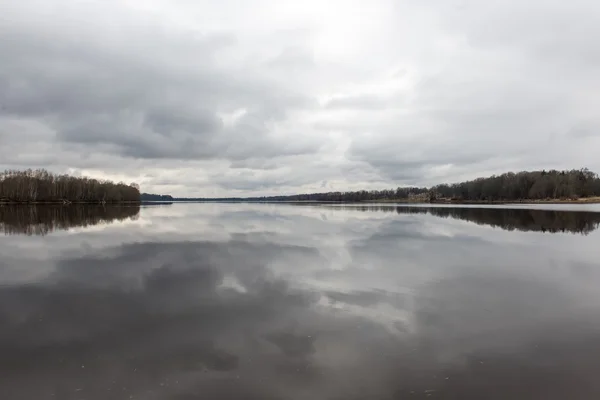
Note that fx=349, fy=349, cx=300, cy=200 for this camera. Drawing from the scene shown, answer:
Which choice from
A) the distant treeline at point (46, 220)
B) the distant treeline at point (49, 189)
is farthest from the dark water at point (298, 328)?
the distant treeline at point (49, 189)

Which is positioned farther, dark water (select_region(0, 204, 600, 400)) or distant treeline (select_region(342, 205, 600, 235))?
distant treeline (select_region(342, 205, 600, 235))

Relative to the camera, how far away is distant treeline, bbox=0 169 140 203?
106812 mm

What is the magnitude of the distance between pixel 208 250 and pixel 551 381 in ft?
52.9

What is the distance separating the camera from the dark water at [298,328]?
5742 millimetres

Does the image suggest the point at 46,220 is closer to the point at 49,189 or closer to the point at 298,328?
the point at 298,328

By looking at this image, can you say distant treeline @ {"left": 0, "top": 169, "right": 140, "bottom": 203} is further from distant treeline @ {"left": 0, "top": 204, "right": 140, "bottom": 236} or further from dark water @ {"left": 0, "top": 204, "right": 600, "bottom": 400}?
dark water @ {"left": 0, "top": 204, "right": 600, "bottom": 400}

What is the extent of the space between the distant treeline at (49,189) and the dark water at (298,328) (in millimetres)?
116341

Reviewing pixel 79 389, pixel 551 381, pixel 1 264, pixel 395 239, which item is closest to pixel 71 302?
pixel 79 389

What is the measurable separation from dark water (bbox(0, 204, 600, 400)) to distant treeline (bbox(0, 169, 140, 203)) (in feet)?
382

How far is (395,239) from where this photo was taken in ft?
78.7

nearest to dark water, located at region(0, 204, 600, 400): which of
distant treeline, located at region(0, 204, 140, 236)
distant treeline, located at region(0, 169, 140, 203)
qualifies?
distant treeline, located at region(0, 204, 140, 236)

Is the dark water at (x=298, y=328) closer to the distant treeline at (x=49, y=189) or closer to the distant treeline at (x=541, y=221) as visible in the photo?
the distant treeline at (x=541, y=221)

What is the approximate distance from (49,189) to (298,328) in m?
135

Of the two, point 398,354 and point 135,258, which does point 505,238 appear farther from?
point 135,258
